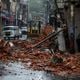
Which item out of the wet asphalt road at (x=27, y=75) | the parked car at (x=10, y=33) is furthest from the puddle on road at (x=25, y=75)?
the parked car at (x=10, y=33)

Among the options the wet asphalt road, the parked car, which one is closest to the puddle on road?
the wet asphalt road

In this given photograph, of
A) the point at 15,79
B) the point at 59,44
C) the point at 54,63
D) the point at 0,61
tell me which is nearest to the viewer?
the point at 15,79

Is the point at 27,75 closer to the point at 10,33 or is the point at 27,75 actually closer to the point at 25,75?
the point at 25,75

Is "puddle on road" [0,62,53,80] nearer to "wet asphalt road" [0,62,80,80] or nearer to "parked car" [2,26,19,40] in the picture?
"wet asphalt road" [0,62,80,80]

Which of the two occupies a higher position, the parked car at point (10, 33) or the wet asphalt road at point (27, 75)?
the wet asphalt road at point (27, 75)

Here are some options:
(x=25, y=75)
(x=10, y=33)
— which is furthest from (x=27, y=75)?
(x=10, y=33)

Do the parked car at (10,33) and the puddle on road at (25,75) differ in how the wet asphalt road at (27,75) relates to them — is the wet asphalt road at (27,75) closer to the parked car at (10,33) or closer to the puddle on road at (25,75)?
the puddle on road at (25,75)

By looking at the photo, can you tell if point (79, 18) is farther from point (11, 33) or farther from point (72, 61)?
point (11, 33)

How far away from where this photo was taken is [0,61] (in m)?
24.1

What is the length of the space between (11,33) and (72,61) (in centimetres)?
3628

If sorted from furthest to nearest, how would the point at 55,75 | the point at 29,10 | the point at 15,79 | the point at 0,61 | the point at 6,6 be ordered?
the point at 29,10, the point at 6,6, the point at 0,61, the point at 55,75, the point at 15,79

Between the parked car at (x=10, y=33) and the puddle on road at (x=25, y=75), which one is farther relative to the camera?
the parked car at (x=10, y=33)

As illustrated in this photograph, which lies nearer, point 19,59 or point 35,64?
point 35,64

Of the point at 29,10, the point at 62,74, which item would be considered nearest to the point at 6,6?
the point at 29,10
